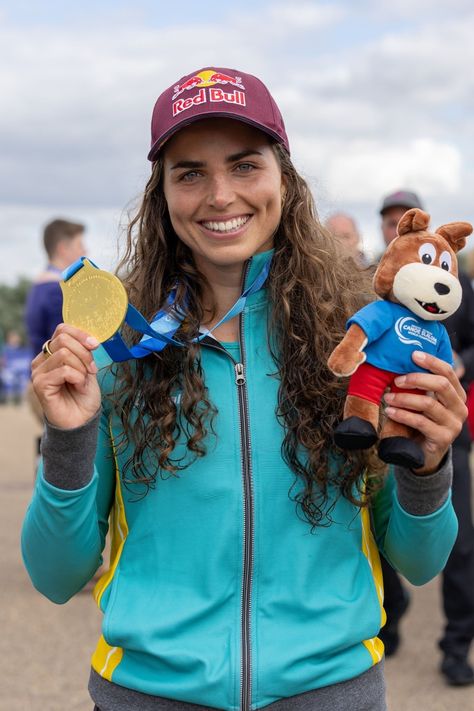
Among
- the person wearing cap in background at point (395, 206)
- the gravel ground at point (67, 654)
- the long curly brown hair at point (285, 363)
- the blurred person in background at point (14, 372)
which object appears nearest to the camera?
the long curly brown hair at point (285, 363)

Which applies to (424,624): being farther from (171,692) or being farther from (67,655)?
(171,692)

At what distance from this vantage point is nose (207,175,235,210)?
2041 mm

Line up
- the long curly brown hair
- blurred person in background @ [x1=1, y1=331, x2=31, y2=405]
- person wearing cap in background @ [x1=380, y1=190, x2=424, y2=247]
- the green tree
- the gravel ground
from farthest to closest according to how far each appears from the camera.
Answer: the green tree, blurred person in background @ [x1=1, y1=331, x2=31, y2=405], person wearing cap in background @ [x1=380, y1=190, x2=424, y2=247], the gravel ground, the long curly brown hair

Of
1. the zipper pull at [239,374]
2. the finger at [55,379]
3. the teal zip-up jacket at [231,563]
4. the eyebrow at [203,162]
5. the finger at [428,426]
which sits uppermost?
the eyebrow at [203,162]

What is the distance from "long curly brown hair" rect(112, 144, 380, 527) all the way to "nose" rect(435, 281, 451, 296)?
0.32 meters

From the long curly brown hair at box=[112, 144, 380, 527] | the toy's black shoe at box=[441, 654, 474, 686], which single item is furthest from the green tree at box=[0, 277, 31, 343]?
the long curly brown hair at box=[112, 144, 380, 527]

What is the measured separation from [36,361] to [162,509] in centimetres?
40

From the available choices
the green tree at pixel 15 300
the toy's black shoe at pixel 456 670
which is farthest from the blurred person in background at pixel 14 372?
the green tree at pixel 15 300

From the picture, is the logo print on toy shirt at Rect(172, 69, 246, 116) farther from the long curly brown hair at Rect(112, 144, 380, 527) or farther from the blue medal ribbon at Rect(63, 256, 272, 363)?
the blue medal ribbon at Rect(63, 256, 272, 363)

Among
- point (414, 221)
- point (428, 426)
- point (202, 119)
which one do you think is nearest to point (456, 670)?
point (428, 426)

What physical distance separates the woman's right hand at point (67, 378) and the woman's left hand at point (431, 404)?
594mm

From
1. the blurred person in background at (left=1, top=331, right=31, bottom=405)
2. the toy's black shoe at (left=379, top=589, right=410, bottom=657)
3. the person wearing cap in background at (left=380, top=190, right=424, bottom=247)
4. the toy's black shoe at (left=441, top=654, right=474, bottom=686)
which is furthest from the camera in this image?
the blurred person in background at (left=1, top=331, right=31, bottom=405)

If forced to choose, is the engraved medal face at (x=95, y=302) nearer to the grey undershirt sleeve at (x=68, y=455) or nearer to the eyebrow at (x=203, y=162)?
the grey undershirt sleeve at (x=68, y=455)

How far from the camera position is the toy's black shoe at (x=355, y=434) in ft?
5.92
